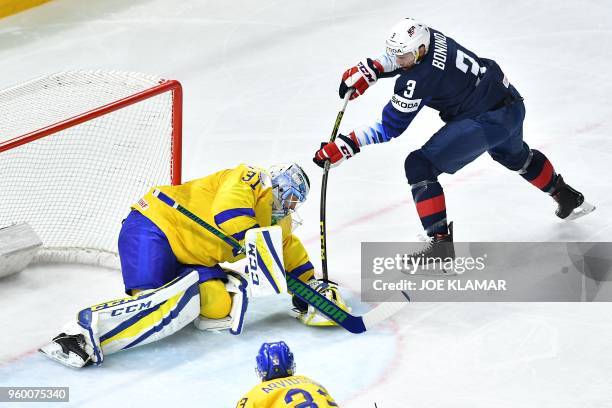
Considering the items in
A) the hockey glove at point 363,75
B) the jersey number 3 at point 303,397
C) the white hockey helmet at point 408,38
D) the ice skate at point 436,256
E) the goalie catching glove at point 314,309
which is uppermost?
the white hockey helmet at point 408,38

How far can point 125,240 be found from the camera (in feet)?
14.5

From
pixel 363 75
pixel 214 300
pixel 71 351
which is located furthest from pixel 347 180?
pixel 71 351

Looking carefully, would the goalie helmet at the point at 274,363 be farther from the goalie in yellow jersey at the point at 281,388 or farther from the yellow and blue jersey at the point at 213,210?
the yellow and blue jersey at the point at 213,210

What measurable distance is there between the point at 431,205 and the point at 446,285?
33cm

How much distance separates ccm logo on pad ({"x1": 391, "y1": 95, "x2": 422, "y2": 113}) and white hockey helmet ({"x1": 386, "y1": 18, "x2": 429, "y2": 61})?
17cm

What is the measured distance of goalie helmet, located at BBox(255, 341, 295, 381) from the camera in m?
3.21

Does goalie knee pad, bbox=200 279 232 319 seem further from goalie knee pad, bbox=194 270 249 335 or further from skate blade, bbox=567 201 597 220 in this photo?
skate blade, bbox=567 201 597 220

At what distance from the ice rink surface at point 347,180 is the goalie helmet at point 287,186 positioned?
0.46m

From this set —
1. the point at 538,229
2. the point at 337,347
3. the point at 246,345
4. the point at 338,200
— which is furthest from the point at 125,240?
the point at 538,229

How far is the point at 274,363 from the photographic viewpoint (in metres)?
3.22

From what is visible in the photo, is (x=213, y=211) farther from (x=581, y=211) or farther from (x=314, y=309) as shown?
(x=581, y=211)

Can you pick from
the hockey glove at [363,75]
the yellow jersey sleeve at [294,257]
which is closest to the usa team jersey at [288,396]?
the yellow jersey sleeve at [294,257]

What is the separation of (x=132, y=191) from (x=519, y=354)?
1.91 meters

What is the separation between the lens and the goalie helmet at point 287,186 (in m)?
4.44
